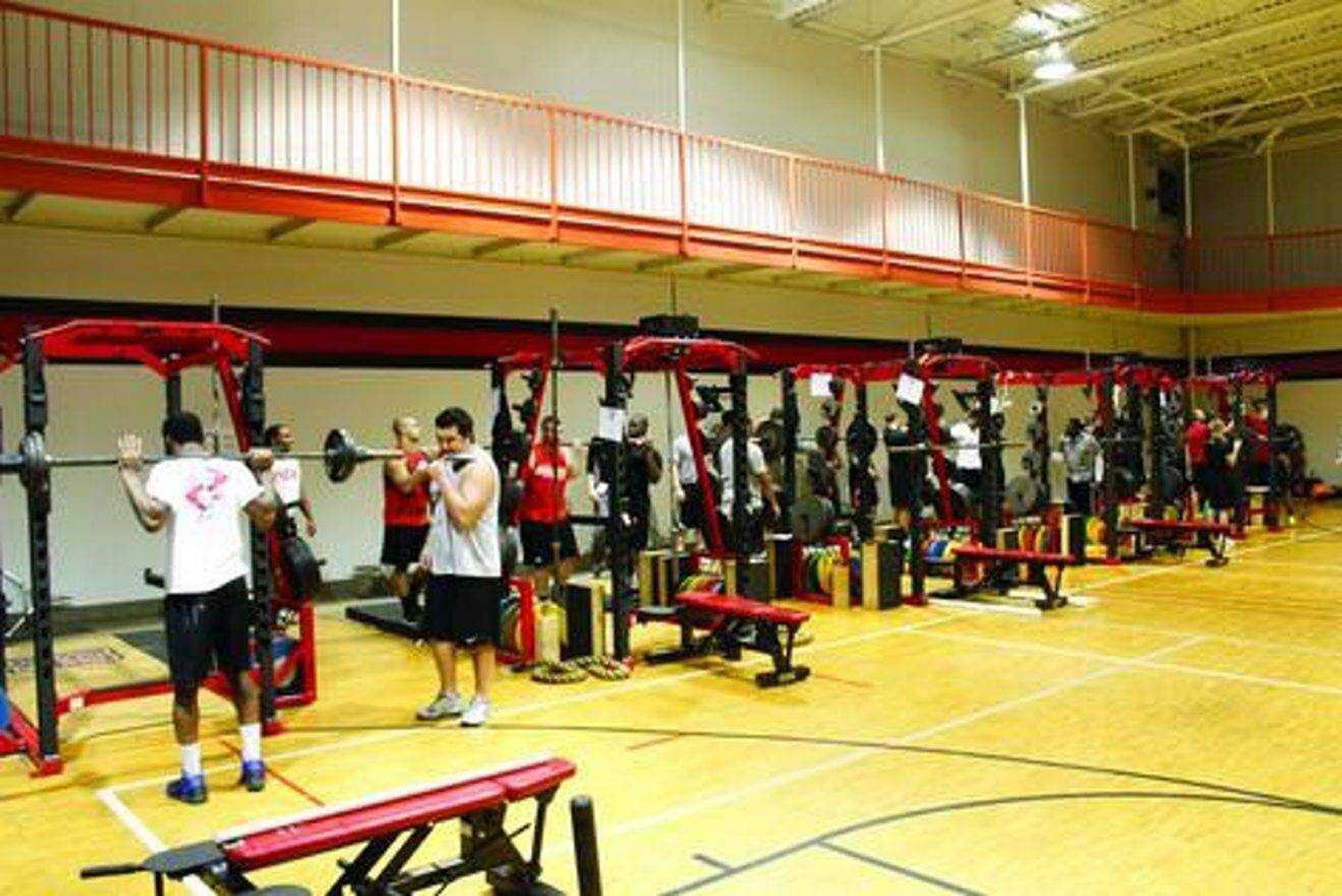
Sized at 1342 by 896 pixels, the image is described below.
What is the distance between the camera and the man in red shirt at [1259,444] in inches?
559

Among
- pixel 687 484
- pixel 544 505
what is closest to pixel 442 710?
pixel 544 505

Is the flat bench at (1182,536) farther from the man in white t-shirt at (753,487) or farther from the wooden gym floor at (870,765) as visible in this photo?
the man in white t-shirt at (753,487)

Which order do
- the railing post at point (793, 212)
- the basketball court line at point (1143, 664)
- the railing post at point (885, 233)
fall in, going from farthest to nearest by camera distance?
the railing post at point (885, 233), the railing post at point (793, 212), the basketball court line at point (1143, 664)

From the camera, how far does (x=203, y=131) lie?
817cm

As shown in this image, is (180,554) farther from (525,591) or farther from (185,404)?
(185,404)

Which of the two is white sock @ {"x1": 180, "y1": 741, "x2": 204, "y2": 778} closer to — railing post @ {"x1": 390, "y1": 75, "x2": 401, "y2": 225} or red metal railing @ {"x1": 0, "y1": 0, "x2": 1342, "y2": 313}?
red metal railing @ {"x1": 0, "y1": 0, "x2": 1342, "y2": 313}

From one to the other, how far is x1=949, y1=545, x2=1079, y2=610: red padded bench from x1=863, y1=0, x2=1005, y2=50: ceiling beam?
7.21m

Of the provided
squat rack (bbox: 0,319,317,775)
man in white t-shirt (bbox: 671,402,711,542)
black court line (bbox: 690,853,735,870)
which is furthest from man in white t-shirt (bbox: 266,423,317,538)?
black court line (bbox: 690,853,735,870)

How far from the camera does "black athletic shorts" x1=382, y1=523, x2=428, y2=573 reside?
823 centimetres

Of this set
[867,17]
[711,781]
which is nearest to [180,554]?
[711,781]

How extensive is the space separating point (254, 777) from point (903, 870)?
108 inches

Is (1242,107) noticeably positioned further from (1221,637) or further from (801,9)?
(1221,637)

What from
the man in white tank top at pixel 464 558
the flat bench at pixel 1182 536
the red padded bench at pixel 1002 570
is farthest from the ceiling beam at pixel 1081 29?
the man in white tank top at pixel 464 558

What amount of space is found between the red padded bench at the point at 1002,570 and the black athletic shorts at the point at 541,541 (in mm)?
3376
